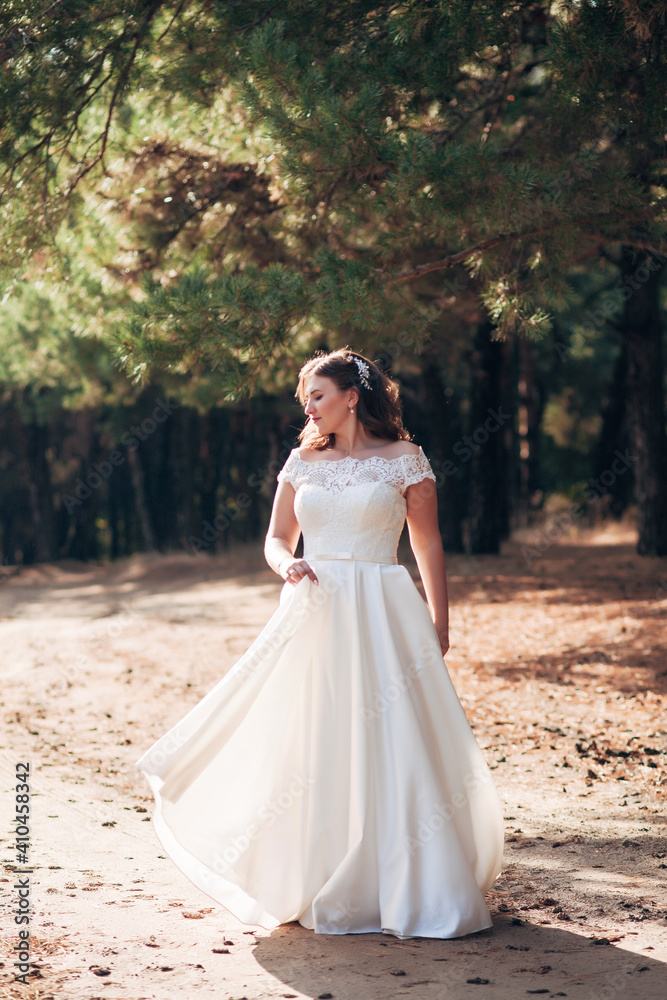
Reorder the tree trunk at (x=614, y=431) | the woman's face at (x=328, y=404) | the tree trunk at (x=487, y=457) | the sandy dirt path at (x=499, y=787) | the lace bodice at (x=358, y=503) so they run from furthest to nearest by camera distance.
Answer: the tree trunk at (x=614, y=431) → the tree trunk at (x=487, y=457) → the woman's face at (x=328, y=404) → the lace bodice at (x=358, y=503) → the sandy dirt path at (x=499, y=787)

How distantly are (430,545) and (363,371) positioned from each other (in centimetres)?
78

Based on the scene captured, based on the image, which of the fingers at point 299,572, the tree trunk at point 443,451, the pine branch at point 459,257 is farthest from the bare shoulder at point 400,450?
the tree trunk at point 443,451

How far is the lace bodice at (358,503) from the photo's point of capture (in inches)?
151

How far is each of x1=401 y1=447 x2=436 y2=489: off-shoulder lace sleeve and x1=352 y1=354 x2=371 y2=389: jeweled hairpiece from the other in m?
0.36

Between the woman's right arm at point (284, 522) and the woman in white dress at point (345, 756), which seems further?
the woman's right arm at point (284, 522)

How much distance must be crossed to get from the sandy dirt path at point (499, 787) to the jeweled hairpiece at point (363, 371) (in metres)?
2.13

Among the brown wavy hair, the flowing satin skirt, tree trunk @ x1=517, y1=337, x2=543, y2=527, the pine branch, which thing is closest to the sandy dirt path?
the flowing satin skirt

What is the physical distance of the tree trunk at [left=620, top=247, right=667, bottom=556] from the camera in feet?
47.4

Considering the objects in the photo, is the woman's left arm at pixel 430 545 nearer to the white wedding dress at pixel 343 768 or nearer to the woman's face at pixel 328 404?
the white wedding dress at pixel 343 768

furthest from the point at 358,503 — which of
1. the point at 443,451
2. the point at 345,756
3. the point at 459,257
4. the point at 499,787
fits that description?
the point at 443,451

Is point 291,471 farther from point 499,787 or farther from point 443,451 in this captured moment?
point 443,451

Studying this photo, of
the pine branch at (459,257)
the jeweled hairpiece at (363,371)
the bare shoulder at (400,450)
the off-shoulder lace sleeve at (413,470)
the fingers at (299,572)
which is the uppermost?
the pine branch at (459,257)

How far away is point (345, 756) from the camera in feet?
11.8

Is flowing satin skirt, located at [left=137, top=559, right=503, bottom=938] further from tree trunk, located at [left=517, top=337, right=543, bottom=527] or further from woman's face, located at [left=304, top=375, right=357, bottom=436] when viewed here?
tree trunk, located at [left=517, top=337, right=543, bottom=527]
